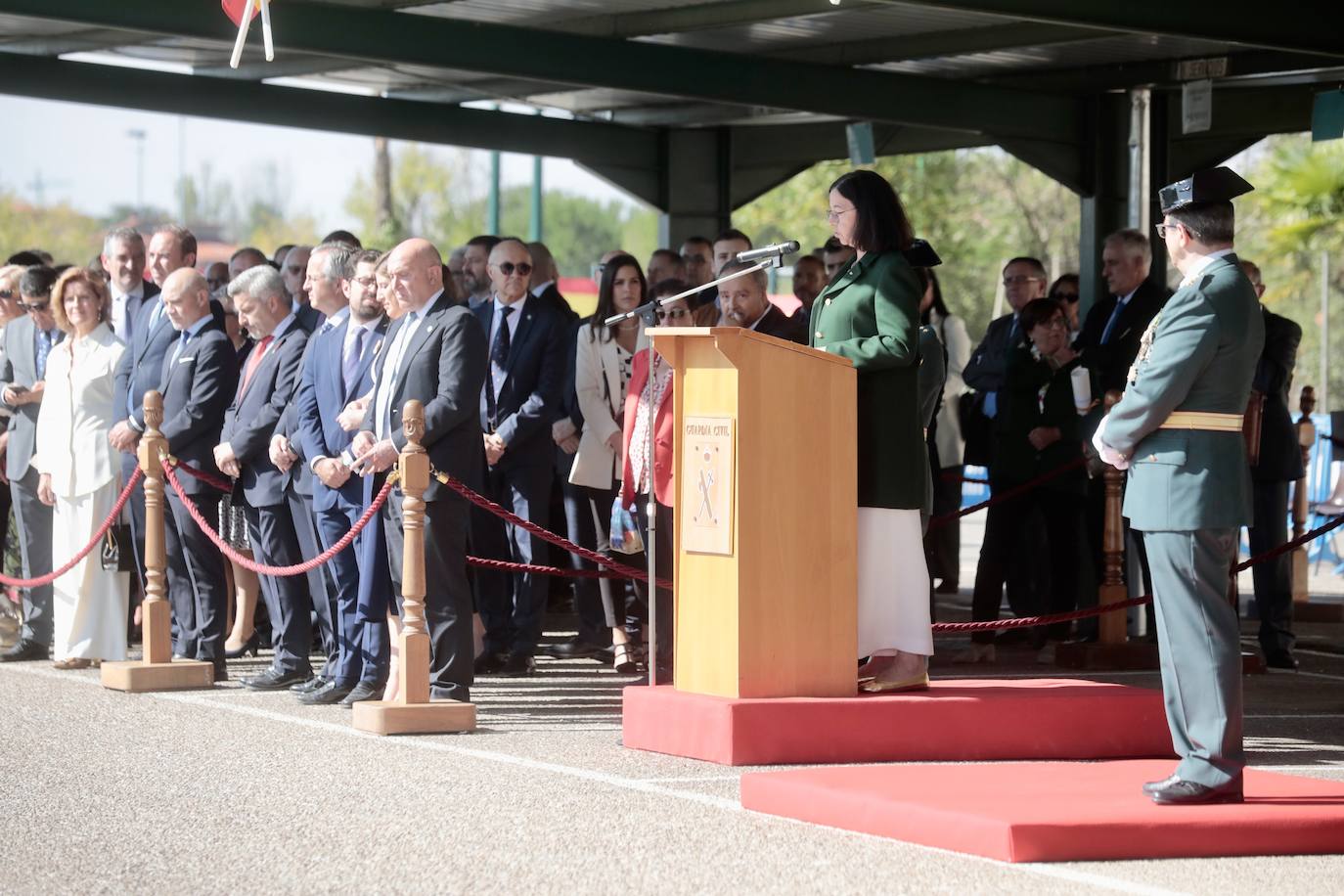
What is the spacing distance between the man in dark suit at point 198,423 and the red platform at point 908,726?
3.28 metres

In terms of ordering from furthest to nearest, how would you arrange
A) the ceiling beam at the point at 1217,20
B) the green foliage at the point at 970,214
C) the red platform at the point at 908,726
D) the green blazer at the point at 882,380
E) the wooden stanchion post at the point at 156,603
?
the green foliage at the point at 970,214 < the ceiling beam at the point at 1217,20 < the wooden stanchion post at the point at 156,603 < the green blazer at the point at 882,380 < the red platform at the point at 908,726

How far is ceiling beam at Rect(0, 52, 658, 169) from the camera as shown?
13.9 m

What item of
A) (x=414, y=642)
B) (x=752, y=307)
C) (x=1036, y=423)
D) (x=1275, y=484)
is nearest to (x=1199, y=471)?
(x=414, y=642)

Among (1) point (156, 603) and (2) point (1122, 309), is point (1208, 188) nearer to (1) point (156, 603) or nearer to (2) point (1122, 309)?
(2) point (1122, 309)

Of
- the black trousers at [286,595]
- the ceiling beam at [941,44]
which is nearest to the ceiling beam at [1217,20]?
the ceiling beam at [941,44]

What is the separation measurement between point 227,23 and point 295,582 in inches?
127

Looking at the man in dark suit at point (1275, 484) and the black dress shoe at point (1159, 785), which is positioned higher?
the man in dark suit at point (1275, 484)

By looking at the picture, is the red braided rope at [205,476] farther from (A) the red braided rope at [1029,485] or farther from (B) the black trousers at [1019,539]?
(B) the black trousers at [1019,539]

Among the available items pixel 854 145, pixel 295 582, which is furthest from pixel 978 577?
pixel 854 145

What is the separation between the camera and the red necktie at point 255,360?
1048 centimetres

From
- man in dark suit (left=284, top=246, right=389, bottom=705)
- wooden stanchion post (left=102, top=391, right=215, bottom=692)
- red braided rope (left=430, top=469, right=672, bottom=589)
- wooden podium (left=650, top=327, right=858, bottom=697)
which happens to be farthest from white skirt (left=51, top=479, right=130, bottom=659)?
wooden podium (left=650, top=327, right=858, bottom=697)

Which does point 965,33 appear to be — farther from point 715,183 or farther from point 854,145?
point 715,183

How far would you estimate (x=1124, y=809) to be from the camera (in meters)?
6.21

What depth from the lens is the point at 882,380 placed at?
7.93 m
